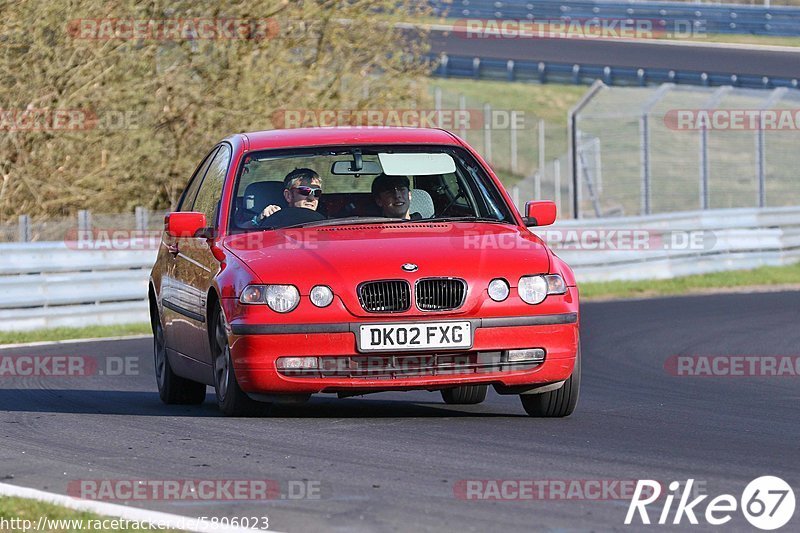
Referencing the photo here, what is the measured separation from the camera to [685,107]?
101 feet

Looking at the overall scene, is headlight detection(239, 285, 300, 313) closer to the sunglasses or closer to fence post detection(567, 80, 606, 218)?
the sunglasses

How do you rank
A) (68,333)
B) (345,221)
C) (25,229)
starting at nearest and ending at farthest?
(345,221)
(68,333)
(25,229)

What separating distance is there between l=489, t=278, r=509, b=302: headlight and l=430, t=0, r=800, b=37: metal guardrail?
31607 millimetres

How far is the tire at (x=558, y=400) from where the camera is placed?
8688 mm

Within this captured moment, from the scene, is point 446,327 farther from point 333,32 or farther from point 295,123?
point 333,32

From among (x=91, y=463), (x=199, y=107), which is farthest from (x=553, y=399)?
(x=199, y=107)

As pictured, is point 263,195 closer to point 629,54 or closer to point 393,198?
point 393,198

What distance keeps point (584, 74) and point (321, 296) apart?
3268 cm

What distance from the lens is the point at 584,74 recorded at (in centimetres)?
4012

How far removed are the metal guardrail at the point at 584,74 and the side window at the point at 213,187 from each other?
25.2 meters
